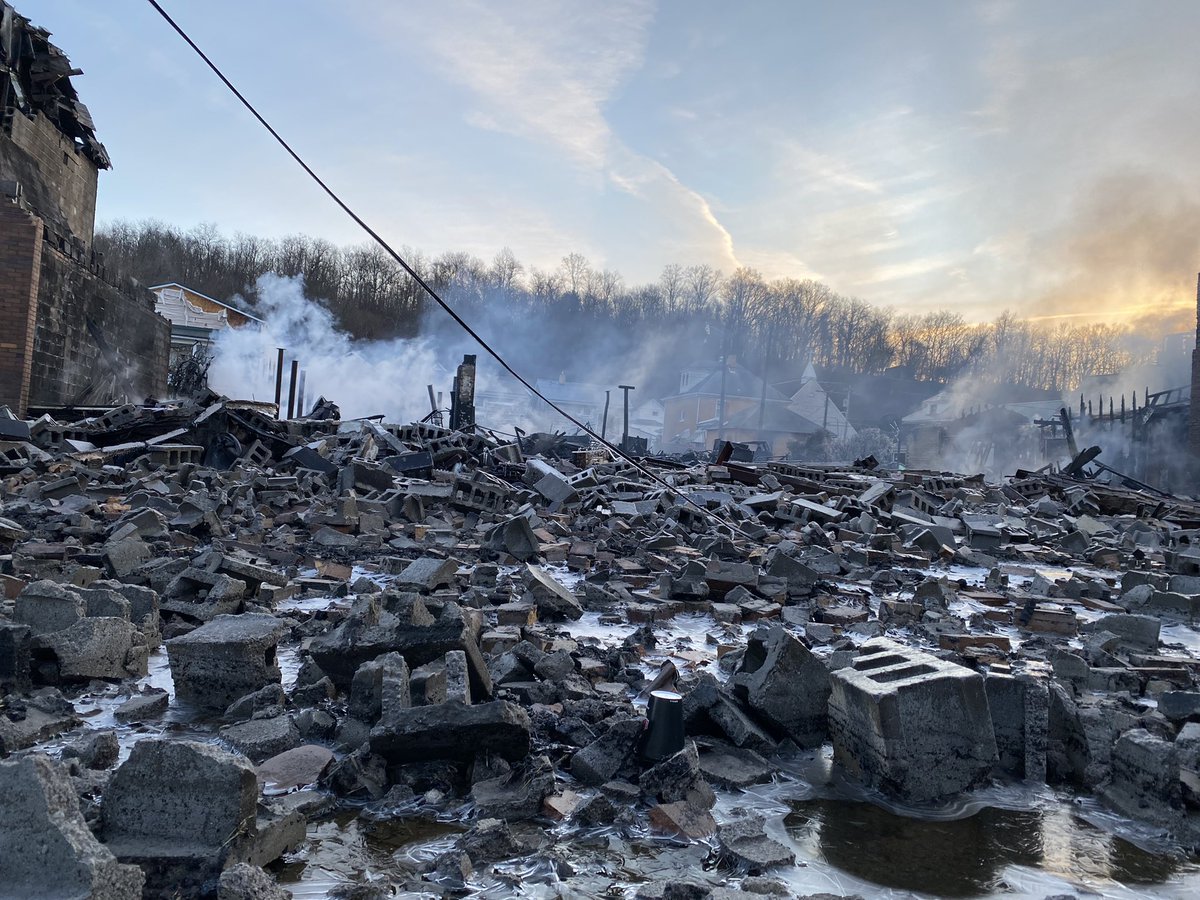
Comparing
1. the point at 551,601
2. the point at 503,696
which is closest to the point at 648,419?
the point at 551,601

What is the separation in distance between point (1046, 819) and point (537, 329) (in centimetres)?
7045

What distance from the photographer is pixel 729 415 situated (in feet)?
197

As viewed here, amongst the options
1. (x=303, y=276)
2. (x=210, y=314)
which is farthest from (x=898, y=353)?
(x=210, y=314)

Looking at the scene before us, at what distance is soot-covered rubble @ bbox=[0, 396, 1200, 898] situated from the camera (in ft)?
9.30

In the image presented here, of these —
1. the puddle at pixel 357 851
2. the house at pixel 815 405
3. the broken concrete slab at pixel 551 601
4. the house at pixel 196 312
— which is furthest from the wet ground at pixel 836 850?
the house at pixel 815 405

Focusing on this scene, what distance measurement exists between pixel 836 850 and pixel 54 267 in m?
21.2

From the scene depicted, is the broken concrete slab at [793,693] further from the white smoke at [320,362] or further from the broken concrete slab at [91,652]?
the white smoke at [320,362]

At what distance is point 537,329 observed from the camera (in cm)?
7244

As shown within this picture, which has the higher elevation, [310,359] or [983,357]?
[983,357]

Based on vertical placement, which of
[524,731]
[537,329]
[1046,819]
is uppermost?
[537,329]

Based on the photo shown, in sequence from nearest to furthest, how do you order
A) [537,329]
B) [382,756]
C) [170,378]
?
[382,756] < [170,378] < [537,329]

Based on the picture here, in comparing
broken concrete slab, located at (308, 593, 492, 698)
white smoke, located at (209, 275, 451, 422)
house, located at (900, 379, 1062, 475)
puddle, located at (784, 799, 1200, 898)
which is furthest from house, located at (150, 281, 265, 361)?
puddle, located at (784, 799, 1200, 898)

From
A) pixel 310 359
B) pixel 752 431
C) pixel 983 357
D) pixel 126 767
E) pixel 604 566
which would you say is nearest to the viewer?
pixel 126 767

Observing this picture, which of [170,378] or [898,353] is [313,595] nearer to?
[170,378]
